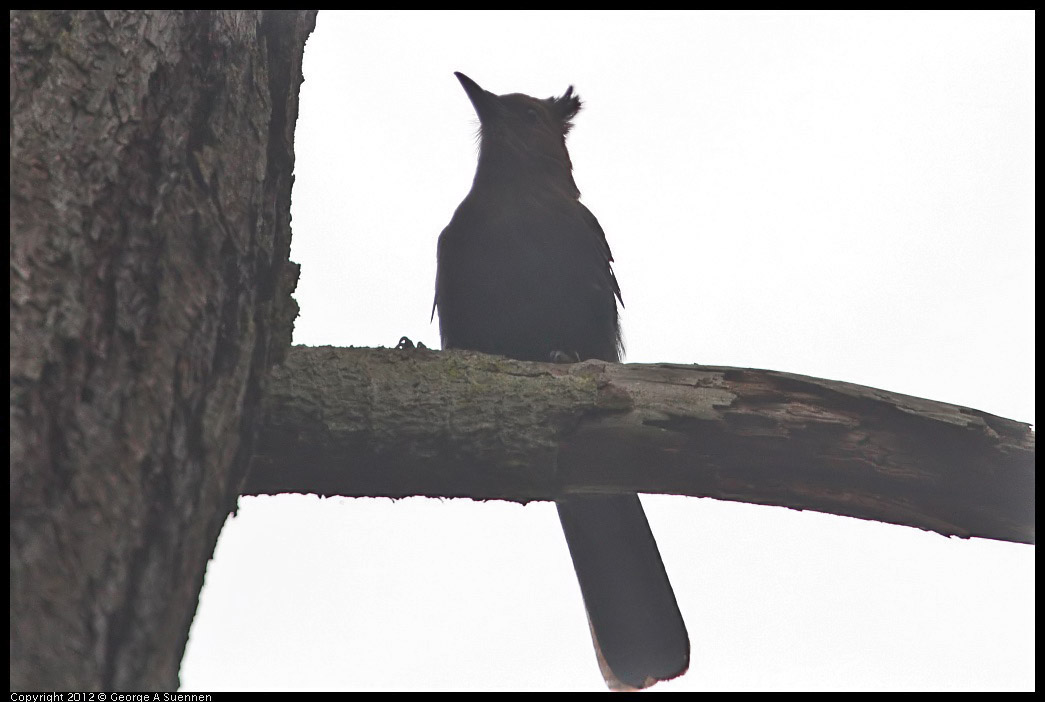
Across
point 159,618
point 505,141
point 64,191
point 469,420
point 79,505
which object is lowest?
point 159,618

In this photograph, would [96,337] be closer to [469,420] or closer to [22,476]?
[22,476]

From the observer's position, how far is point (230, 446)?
1732 millimetres

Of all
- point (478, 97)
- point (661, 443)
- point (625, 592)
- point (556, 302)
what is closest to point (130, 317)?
point (661, 443)

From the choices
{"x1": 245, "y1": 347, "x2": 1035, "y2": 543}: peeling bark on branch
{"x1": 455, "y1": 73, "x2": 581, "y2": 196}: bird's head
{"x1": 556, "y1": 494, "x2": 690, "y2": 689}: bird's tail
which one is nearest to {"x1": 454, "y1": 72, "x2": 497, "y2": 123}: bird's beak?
{"x1": 455, "y1": 73, "x2": 581, "y2": 196}: bird's head

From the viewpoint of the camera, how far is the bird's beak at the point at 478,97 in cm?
480

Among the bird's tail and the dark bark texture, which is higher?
the dark bark texture

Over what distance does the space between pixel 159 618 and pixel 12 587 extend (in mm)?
244

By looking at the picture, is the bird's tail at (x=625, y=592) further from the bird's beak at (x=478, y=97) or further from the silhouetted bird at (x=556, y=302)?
the bird's beak at (x=478, y=97)

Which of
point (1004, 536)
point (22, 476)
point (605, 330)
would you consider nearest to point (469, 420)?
point (22, 476)

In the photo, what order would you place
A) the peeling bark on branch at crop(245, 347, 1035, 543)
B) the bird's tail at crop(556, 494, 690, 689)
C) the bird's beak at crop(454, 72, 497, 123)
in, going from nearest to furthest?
the peeling bark on branch at crop(245, 347, 1035, 543)
the bird's tail at crop(556, 494, 690, 689)
the bird's beak at crop(454, 72, 497, 123)

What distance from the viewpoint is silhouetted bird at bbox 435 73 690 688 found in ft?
10.9

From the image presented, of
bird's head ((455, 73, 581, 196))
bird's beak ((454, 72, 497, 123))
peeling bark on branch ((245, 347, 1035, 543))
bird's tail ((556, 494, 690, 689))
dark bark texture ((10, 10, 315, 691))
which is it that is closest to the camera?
dark bark texture ((10, 10, 315, 691))

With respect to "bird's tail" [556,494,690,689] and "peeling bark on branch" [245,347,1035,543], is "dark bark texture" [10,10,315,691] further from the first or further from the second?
"bird's tail" [556,494,690,689]

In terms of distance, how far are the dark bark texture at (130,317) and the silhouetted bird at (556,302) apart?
1.73 m
